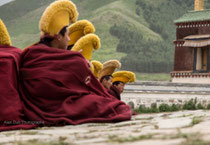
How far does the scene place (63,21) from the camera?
5.43m

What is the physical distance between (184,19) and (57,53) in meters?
24.3

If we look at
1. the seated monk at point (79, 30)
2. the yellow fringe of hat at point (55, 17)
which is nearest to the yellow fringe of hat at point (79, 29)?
the seated monk at point (79, 30)

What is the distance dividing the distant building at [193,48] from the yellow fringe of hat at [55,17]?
22455mm

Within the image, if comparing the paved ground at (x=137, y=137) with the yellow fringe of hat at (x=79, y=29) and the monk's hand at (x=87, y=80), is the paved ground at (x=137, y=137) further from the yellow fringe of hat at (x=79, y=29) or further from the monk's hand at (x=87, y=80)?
the yellow fringe of hat at (x=79, y=29)

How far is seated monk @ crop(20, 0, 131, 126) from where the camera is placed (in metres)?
4.73

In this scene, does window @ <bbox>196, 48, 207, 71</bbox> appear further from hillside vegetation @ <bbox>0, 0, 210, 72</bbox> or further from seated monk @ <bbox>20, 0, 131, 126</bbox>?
hillside vegetation @ <bbox>0, 0, 210, 72</bbox>

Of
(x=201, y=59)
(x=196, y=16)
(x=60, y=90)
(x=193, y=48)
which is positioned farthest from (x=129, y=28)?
(x=60, y=90)

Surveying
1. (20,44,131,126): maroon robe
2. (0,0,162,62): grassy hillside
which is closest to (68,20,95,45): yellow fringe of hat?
(20,44,131,126): maroon robe

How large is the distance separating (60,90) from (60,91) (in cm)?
1

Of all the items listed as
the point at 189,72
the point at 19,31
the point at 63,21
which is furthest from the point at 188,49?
the point at 19,31

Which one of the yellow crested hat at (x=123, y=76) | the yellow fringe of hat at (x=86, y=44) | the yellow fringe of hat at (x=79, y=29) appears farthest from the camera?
the yellow crested hat at (x=123, y=76)

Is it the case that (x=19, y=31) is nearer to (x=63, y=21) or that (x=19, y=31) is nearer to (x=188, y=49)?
(x=188, y=49)

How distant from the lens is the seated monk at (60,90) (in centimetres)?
473

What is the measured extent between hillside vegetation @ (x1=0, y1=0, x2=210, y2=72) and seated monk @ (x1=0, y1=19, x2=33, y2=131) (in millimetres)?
51870
